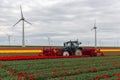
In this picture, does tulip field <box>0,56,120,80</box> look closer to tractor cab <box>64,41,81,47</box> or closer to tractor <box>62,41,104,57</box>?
tractor cab <box>64,41,81,47</box>

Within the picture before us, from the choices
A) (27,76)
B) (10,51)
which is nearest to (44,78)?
(27,76)

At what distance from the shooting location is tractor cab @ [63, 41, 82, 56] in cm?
4723

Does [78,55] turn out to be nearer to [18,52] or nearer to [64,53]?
[64,53]

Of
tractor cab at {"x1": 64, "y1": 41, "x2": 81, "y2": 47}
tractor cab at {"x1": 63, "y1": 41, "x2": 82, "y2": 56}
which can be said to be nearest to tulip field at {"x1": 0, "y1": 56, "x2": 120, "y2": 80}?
tractor cab at {"x1": 64, "y1": 41, "x2": 81, "y2": 47}

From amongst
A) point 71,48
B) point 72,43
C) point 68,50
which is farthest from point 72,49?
point 72,43

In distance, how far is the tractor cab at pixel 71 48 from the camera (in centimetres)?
4723

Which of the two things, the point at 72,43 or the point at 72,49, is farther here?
the point at 72,49

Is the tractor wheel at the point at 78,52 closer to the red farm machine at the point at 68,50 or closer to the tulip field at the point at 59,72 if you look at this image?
the red farm machine at the point at 68,50

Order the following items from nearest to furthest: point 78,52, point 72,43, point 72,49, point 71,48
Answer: point 72,43 < point 71,48 < point 72,49 < point 78,52

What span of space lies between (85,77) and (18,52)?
39944 mm

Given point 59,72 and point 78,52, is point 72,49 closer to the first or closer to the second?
point 78,52

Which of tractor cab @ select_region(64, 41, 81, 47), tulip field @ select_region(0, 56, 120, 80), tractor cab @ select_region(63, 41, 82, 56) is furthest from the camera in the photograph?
tractor cab @ select_region(63, 41, 82, 56)

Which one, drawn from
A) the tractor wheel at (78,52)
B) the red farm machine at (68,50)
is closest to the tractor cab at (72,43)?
the red farm machine at (68,50)

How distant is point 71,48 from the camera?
4753 cm
